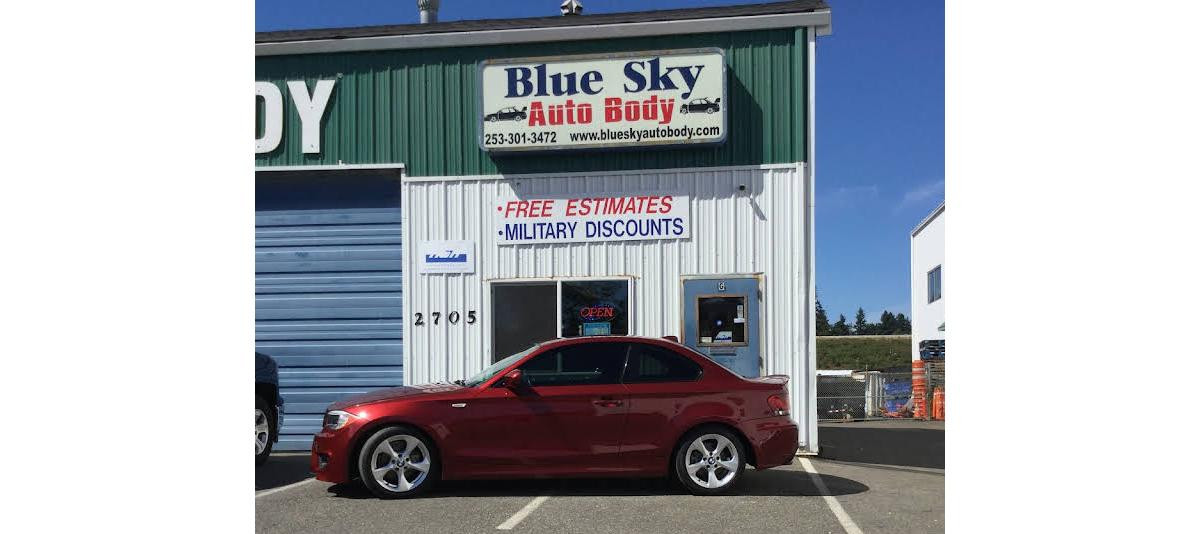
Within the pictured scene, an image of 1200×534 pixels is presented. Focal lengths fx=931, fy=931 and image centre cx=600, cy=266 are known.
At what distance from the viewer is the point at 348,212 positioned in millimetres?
12977

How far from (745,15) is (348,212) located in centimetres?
600

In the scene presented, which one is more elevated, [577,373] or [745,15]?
[745,15]

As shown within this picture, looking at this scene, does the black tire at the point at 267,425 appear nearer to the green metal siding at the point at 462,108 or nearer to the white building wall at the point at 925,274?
the green metal siding at the point at 462,108

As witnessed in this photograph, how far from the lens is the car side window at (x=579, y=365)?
27.0ft

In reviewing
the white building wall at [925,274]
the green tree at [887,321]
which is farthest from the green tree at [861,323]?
the white building wall at [925,274]

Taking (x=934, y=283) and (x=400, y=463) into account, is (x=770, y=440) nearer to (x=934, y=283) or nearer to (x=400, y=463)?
(x=400, y=463)

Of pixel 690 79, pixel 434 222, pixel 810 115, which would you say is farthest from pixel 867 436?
pixel 434 222

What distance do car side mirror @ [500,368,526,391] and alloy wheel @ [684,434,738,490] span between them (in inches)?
62.0

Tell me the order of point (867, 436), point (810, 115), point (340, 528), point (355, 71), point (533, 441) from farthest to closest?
Result: 1. point (867, 436)
2. point (355, 71)
3. point (810, 115)
4. point (533, 441)
5. point (340, 528)

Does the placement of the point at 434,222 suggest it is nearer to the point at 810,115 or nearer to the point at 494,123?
the point at 494,123

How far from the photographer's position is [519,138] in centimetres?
1222

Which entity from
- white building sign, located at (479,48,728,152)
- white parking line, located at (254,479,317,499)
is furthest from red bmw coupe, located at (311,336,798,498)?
white building sign, located at (479,48,728,152)

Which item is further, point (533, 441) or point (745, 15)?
point (745, 15)

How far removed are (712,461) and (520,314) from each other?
5.12m
